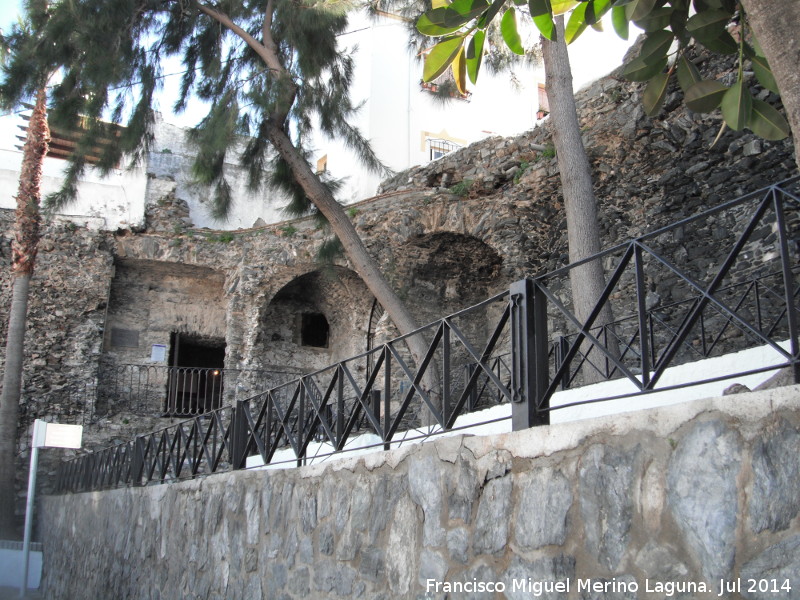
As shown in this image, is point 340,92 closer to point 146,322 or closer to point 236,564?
point 146,322

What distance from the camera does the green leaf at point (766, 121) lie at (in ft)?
9.89

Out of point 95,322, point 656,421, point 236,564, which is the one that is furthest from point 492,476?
point 95,322

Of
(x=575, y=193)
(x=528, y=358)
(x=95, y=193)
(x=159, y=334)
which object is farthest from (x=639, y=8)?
(x=159, y=334)

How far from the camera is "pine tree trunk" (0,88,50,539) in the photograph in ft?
38.5

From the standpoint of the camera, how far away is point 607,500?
224 cm

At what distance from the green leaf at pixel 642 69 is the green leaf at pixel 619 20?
14cm

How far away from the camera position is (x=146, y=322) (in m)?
14.5

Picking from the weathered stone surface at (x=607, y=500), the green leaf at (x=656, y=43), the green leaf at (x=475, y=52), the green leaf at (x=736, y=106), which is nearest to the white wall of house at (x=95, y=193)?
the green leaf at (x=475, y=52)

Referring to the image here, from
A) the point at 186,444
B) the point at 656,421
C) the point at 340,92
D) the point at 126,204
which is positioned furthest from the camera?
the point at 126,204

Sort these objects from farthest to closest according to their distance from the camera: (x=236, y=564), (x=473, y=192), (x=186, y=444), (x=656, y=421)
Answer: (x=473, y=192) < (x=186, y=444) < (x=236, y=564) < (x=656, y=421)

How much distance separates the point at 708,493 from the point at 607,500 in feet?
1.06

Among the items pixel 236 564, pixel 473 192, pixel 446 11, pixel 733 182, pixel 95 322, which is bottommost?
pixel 236 564

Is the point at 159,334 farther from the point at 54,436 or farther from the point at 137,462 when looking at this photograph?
the point at 137,462

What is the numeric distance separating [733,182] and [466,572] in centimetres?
795
